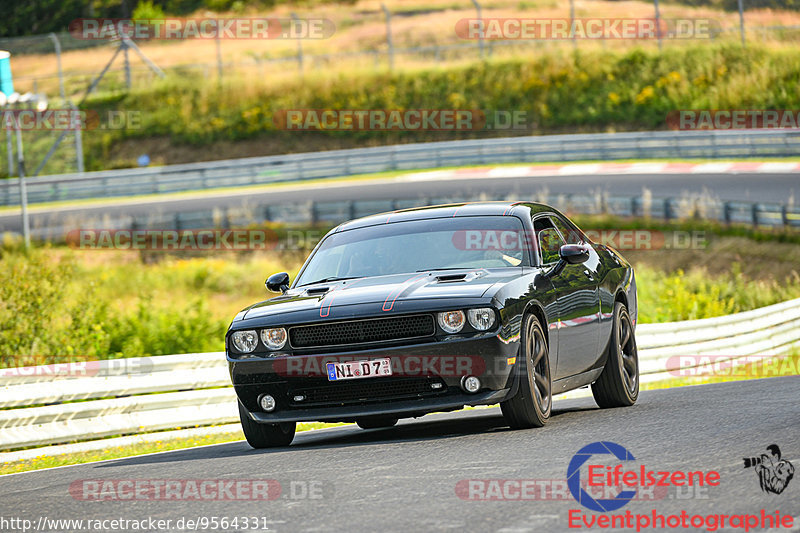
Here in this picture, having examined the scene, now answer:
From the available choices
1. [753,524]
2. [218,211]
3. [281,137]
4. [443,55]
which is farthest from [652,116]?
[753,524]

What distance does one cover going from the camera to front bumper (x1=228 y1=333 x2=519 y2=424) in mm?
7098

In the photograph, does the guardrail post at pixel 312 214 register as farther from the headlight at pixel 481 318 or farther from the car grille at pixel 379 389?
the headlight at pixel 481 318

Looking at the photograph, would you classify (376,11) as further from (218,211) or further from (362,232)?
(362,232)

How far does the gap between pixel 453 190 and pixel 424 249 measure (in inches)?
930

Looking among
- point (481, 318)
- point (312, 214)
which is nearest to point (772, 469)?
point (481, 318)

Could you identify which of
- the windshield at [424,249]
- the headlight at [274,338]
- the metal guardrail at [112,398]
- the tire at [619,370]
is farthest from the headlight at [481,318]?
the metal guardrail at [112,398]

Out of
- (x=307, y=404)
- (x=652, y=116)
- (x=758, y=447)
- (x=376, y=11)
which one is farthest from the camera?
(x=376, y=11)

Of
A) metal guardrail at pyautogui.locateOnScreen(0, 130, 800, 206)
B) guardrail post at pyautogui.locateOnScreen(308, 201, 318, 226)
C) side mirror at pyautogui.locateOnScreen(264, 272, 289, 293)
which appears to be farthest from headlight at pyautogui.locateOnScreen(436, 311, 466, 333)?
metal guardrail at pyautogui.locateOnScreen(0, 130, 800, 206)

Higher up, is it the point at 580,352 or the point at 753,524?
the point at 753,524

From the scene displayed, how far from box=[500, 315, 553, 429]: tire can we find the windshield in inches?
28.3

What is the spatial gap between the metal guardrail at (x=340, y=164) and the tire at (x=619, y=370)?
25943mm

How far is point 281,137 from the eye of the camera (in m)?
46.8

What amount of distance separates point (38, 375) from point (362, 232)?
10.2 feet

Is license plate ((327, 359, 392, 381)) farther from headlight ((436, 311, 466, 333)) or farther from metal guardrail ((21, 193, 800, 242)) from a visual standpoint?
metal guardrail ((21, 193, 800, 242))
